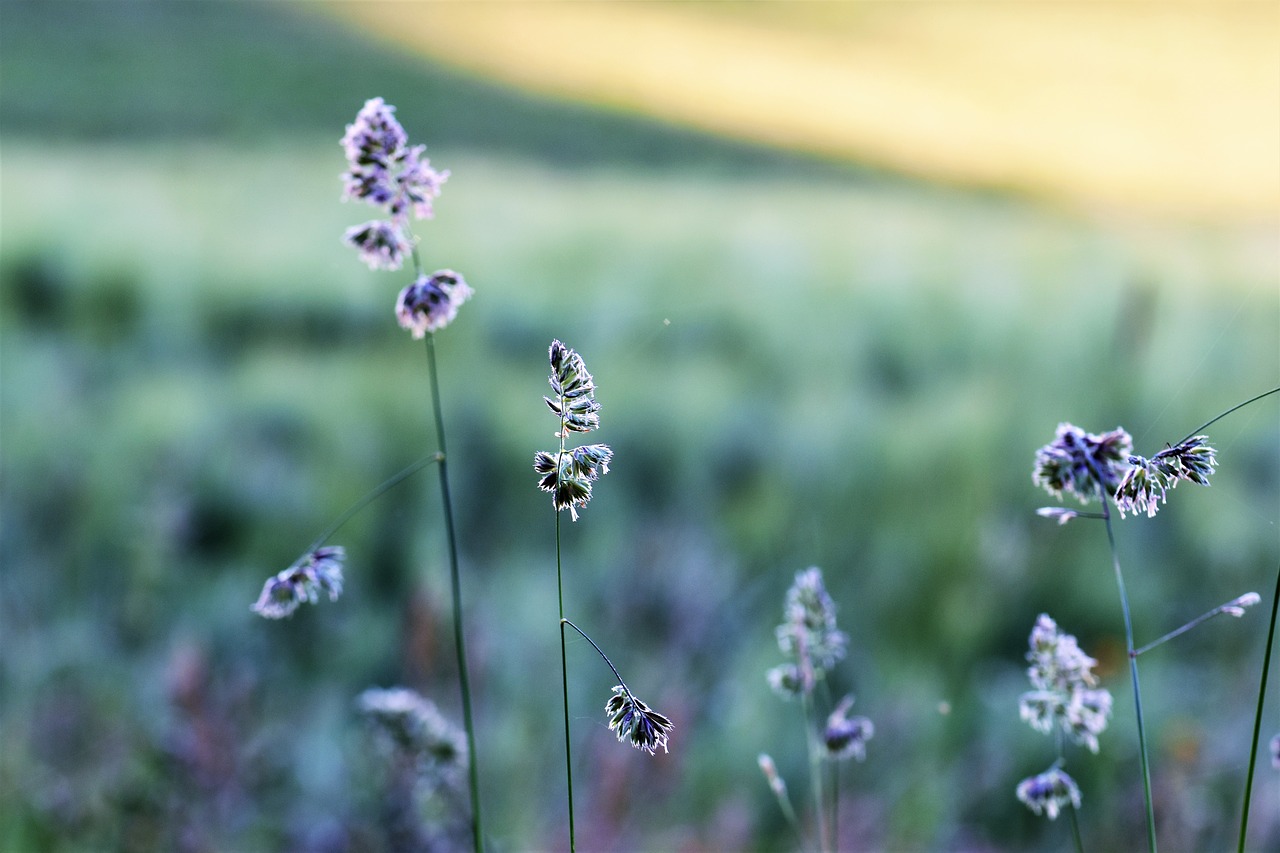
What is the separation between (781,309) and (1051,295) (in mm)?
926

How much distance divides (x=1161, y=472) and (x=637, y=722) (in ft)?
0.93

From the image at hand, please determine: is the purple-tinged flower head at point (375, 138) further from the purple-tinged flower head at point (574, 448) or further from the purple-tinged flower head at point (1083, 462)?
the purple-tinged flower head at point (1083, 462)

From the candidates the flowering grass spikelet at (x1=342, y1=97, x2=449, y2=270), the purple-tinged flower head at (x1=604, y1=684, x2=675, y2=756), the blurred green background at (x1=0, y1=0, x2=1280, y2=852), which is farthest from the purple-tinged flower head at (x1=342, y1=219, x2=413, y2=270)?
the blurred green background at (x1=0, y1=0, x2=1280, y2=852)

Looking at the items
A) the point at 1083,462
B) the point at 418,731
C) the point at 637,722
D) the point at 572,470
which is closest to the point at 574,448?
the point at 572,470

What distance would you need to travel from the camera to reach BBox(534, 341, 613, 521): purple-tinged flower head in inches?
Answer: 19.0

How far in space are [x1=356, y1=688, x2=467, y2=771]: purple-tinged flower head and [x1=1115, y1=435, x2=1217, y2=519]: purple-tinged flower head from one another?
1.72ft

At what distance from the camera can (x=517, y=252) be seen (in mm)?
3363

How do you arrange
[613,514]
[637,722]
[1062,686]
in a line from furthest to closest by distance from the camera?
[613,514] → [1062,686] → [637,722]

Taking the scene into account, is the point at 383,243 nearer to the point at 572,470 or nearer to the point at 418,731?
the point at 572,470

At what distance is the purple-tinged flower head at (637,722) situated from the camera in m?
0.46

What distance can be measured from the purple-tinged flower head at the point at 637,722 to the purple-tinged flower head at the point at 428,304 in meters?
0.19

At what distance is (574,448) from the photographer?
51 cm

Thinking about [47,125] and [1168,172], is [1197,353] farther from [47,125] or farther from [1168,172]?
[47,125]

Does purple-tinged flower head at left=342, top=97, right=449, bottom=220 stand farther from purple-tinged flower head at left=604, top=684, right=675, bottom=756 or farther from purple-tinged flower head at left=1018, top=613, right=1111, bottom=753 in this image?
purple-tinged flower head at left=1018, top=613, right=1111, bottom=753
